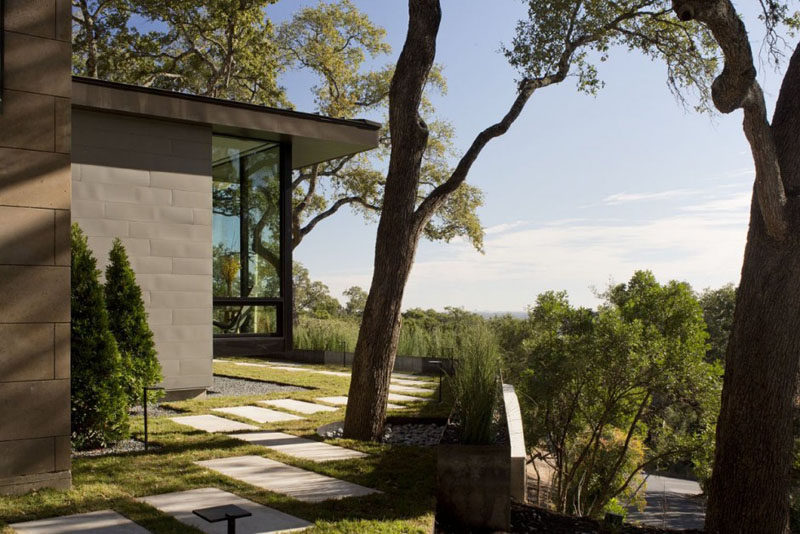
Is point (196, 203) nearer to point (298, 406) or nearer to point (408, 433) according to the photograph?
point (298, 406)

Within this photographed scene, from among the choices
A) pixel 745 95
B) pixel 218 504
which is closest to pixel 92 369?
pixel 218 504

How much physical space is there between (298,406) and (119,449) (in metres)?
2.58

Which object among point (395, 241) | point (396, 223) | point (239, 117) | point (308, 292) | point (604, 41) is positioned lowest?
point (395, 241)

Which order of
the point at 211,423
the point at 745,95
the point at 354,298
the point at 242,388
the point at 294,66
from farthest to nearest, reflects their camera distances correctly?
the point at 354,298 < the point at 294,66 < the point at 242,388 < the point at 211,423 < the point at 745,95

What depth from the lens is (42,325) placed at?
12.9ft

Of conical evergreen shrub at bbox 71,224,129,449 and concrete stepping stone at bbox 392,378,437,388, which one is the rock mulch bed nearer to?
conical evergreen shrub at bbox 71,224,129,449

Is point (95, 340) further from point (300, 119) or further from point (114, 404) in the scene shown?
point (300, 119)

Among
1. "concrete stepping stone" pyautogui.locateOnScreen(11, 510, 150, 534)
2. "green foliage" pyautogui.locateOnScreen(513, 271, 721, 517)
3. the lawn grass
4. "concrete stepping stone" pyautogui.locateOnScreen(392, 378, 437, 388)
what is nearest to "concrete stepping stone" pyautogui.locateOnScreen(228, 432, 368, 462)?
the lawn grass

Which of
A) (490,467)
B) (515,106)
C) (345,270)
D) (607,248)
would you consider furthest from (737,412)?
(607,248)

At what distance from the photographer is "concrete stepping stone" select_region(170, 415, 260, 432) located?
621 cm

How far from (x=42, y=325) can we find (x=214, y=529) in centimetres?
159

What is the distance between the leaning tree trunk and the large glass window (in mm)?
5539

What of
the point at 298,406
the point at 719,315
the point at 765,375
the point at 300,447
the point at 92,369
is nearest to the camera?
the point at 765,375

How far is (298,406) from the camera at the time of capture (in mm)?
7672
